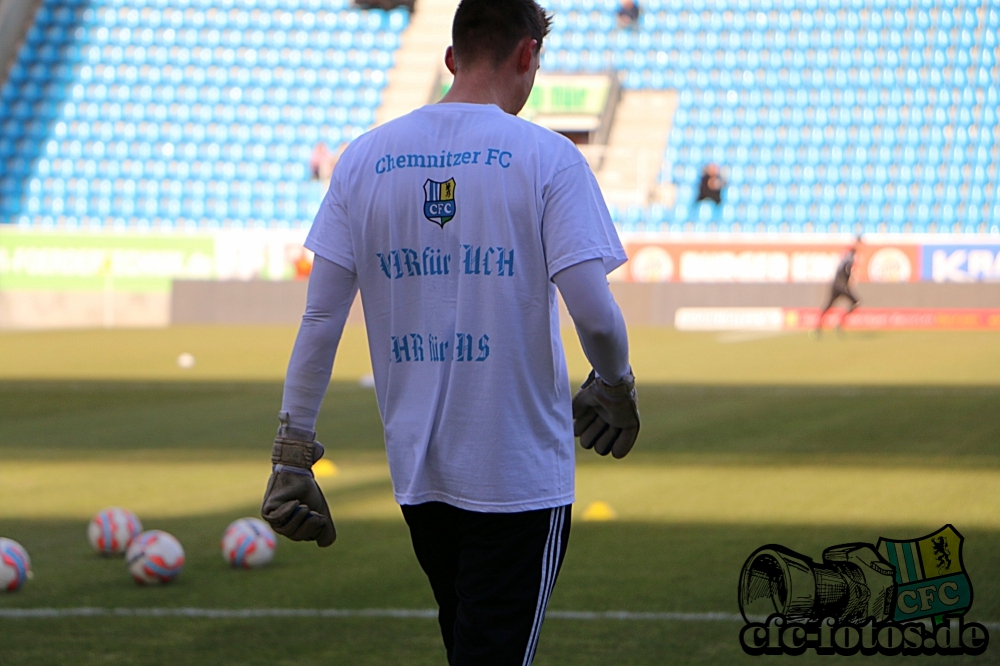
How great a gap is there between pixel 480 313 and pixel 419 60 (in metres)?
33.6

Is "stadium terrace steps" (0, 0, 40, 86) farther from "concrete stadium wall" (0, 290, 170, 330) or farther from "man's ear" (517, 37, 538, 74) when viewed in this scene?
"man's ear" (517, 37, 538, 74)

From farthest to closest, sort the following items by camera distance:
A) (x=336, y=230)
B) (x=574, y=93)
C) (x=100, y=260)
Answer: (x=574, y=93) → (x=100, y=260) → (x=336, y=230)

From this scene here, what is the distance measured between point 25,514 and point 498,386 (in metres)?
5.94

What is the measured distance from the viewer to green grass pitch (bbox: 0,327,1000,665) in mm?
5238

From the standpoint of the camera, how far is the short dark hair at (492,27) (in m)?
2.98

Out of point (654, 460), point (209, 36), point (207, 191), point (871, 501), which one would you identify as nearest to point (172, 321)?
point (207, 191)

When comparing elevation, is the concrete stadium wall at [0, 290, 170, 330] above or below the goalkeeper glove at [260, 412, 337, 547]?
below

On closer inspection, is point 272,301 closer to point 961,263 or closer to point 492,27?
point 961,263

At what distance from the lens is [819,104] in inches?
1318

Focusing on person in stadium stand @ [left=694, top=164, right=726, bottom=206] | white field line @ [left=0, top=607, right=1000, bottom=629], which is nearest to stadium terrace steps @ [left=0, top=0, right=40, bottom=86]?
person in stadium stand @ [left=694, top=164, right=726, bottom=206]

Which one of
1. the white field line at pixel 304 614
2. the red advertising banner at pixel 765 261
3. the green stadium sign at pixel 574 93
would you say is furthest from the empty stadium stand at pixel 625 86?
the white field line at pixel 304 614

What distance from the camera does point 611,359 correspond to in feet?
9.77

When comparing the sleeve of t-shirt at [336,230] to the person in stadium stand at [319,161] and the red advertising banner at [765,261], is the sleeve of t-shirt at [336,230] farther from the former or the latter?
the person in stadium stand at [319,161]

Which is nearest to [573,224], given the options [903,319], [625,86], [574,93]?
[903,319]
